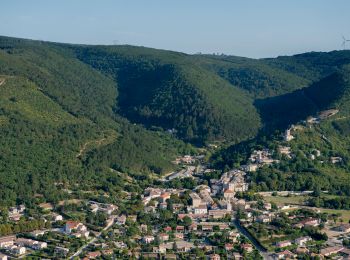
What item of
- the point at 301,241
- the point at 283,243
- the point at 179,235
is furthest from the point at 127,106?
the point at 283,243

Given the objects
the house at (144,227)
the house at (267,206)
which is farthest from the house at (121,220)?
the house at (267,206)

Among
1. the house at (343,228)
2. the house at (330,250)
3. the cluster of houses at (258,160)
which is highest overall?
the cluster of houses at (258,160)

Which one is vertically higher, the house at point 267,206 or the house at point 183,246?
the house at point 267,206

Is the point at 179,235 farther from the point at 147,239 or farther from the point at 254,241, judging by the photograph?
the point at 254,241

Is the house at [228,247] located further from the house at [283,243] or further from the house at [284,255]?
the house at [283,243]

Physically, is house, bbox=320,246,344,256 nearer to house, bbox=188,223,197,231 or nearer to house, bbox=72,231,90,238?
house, bbox=188,223,197,231

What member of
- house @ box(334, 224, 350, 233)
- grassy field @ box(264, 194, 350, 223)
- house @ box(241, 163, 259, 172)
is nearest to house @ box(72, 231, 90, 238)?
grassy field @ box(264, 194, 350, 223)

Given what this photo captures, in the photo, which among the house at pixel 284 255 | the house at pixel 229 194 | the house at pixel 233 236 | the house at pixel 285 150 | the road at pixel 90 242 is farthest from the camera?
the house at pixel 285 150
